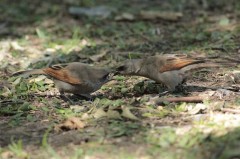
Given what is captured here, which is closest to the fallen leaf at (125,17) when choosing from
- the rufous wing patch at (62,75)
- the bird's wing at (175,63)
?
the bird's wing at (175,63)

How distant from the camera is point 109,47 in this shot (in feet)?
32.3

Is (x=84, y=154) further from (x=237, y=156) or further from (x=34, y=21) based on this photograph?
(x=34, y=21)

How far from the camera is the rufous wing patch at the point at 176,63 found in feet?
23.0

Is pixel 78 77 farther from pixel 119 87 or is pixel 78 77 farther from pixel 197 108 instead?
pixel 197 108

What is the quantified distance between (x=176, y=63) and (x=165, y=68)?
158 mm

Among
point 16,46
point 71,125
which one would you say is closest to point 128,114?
point 71,125

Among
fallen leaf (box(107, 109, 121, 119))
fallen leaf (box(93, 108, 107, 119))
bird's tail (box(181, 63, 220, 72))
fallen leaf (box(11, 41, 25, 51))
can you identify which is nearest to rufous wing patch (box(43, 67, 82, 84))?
fallen leaf (box(93, 108, 107, 119))

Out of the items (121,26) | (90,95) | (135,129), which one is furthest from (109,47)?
(135,129)

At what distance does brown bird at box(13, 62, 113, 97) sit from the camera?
275 inches

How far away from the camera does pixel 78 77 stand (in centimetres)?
700

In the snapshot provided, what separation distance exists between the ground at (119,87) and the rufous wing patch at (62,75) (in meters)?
0.29

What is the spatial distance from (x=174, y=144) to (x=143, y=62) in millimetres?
2151

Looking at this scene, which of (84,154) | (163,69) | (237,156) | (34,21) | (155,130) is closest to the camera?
(237,156)

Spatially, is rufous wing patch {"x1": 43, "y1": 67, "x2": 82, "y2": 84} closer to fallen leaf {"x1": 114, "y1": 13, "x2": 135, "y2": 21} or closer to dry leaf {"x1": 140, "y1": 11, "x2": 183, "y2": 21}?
fallen leaf {"x1": 114, "y1": 13, "x2": 135, "y2": 21}
